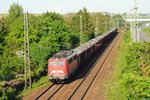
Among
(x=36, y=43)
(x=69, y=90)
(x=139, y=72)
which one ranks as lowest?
(x=69, y=90)

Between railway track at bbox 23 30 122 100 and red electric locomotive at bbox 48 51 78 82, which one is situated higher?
red electric locomotive at bbox 48 51 78 82

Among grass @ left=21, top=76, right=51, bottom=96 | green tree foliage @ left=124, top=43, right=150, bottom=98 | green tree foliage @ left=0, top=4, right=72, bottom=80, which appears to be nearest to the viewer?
green tree foliage @ left=124, top=43, right=150, bottom=98

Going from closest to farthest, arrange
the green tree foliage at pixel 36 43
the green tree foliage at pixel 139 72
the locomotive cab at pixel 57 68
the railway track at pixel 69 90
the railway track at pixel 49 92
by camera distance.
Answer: the green tree foliage at pixel 139 72 < the railway track at pixel 49 92 < the railway track at pixel 69 90 < the locomotive cab at pixel 57 68 < the green tree foliage at pixel 36 43

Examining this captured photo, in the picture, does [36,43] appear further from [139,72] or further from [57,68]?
[139,72]

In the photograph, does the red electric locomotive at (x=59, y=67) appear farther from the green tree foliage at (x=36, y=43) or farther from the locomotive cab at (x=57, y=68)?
the green tree foliage at (x=36, y=43)

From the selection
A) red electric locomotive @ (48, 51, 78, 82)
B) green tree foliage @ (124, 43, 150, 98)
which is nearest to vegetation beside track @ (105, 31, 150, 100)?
green tree foliage @ (124, 43, 150, 98)

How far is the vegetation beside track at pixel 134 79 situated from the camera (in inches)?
902

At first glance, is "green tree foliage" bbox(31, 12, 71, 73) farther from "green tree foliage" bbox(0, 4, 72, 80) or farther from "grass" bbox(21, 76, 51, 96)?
"grass" bbox(21, 76, 51, 96)

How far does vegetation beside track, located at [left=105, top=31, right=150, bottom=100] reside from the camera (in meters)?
22.9

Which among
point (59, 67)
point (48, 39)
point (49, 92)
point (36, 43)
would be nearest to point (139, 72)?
point (49, 92)

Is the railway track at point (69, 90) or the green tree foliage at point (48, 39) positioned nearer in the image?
the railway track at point (69, 90)

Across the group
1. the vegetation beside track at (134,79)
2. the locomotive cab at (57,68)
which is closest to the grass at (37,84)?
the locomotive cab at (57,68)

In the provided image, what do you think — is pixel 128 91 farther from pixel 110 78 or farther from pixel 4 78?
pixel 4 78

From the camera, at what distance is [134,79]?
24.0m
